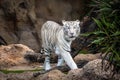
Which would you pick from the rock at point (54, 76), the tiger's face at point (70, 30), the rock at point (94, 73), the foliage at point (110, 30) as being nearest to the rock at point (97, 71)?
the rock at point (94, 73)

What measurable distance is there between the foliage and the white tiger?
10.6ft

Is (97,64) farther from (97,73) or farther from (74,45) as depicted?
(74,45)

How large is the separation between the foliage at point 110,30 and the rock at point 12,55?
638 cm

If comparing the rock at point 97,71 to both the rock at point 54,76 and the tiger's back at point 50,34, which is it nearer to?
the rock at point 54,76

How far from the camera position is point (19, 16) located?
55.1 ft

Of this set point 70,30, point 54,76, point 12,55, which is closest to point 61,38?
point 70,30

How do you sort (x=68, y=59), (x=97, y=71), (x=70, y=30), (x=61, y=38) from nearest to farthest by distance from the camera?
(x=97, y=71) < (x=68, y=59) < (x=70, y=30) < (x=61, y=38)

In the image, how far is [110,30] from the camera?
7.04 metres

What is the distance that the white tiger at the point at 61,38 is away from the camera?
11.0 m

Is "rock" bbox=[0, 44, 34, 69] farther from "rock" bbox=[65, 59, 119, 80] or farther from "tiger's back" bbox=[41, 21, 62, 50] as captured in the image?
"rock" bbox=[65, 59, 119, 80]

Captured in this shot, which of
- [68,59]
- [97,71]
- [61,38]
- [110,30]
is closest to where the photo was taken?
[110,30]

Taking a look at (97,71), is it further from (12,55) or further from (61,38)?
(12,55)

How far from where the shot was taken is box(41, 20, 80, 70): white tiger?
1104cm

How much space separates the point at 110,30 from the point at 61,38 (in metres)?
4.33
